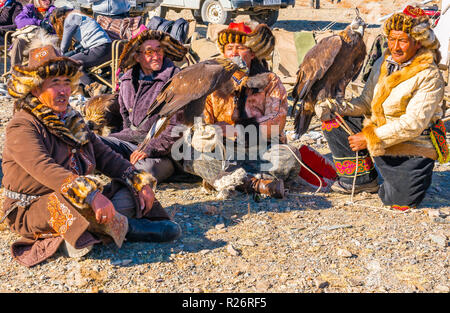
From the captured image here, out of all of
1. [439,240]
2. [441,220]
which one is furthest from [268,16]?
[439,240]

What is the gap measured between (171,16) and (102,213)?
46.7 ft

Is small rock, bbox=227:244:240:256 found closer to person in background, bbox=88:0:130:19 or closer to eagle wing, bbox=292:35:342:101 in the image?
eagle wing, bbox=292:35:342:101

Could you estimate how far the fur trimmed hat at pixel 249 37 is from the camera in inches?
162

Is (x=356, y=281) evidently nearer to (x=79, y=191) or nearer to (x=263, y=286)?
(x=263, y=286)

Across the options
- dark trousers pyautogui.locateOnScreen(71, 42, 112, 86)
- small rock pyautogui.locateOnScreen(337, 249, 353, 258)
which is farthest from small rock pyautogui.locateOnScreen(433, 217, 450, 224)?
dark trousers pyautogui.locateOnScreen(71, 42, 112, 86)

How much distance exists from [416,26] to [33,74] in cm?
237

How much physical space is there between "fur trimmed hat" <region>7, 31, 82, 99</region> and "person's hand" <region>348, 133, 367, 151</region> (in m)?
2.04

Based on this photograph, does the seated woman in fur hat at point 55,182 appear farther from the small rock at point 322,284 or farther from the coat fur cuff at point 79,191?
the small rock at point 322,284

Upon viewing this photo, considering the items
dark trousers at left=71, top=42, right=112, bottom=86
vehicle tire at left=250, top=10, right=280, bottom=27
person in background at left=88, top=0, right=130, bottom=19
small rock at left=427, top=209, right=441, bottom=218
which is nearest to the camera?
small rock at left=427, top=209, right=441, bottom=218

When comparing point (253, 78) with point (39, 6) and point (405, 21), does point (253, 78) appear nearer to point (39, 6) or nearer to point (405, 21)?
point (405, 21)

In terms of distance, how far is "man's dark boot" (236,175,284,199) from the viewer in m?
4.12

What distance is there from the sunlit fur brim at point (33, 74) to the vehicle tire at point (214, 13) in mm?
11459

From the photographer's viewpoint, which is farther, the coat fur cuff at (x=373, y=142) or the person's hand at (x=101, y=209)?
the coat fur cuff at (x=373, y=142)

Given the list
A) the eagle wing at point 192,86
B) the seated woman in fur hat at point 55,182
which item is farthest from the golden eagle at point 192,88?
the seated woman in fur hat at point 55,182
